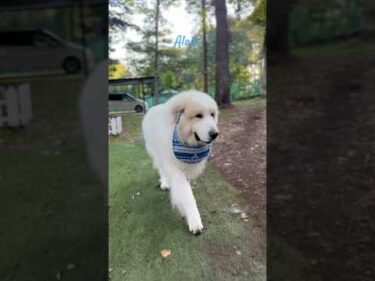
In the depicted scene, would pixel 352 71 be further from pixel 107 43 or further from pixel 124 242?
pixel 124 242

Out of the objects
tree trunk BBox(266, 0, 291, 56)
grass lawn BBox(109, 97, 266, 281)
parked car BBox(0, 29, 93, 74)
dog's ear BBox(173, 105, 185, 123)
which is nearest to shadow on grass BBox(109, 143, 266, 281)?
grass lawn BBox(109, 97, 266, 281)

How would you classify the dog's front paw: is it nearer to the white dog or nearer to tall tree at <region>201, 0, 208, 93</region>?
the white dog

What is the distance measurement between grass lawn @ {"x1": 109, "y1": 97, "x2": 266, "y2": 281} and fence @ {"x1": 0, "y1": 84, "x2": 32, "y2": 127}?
0.19 meters

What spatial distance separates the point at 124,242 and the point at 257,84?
0.46 m

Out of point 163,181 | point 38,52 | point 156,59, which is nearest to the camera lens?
point 38,52

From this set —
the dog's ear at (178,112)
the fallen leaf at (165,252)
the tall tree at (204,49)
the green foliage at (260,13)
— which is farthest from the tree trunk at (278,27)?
the fallen leaf at (165,252)

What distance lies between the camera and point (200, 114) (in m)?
1.00

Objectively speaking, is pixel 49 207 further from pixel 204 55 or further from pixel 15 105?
pixel 204 55

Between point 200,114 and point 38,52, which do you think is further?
point 200,114

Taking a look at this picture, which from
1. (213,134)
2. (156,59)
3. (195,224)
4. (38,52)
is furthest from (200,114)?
(38,52)

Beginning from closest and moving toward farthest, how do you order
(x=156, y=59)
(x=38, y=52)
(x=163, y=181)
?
1. (x=38, y=52)
2. (x=156, y=59)
3. (x=163, y=181)

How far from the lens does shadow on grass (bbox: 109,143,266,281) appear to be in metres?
0.97

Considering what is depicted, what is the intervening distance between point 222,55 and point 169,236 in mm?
437

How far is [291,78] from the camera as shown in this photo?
3.03ft
